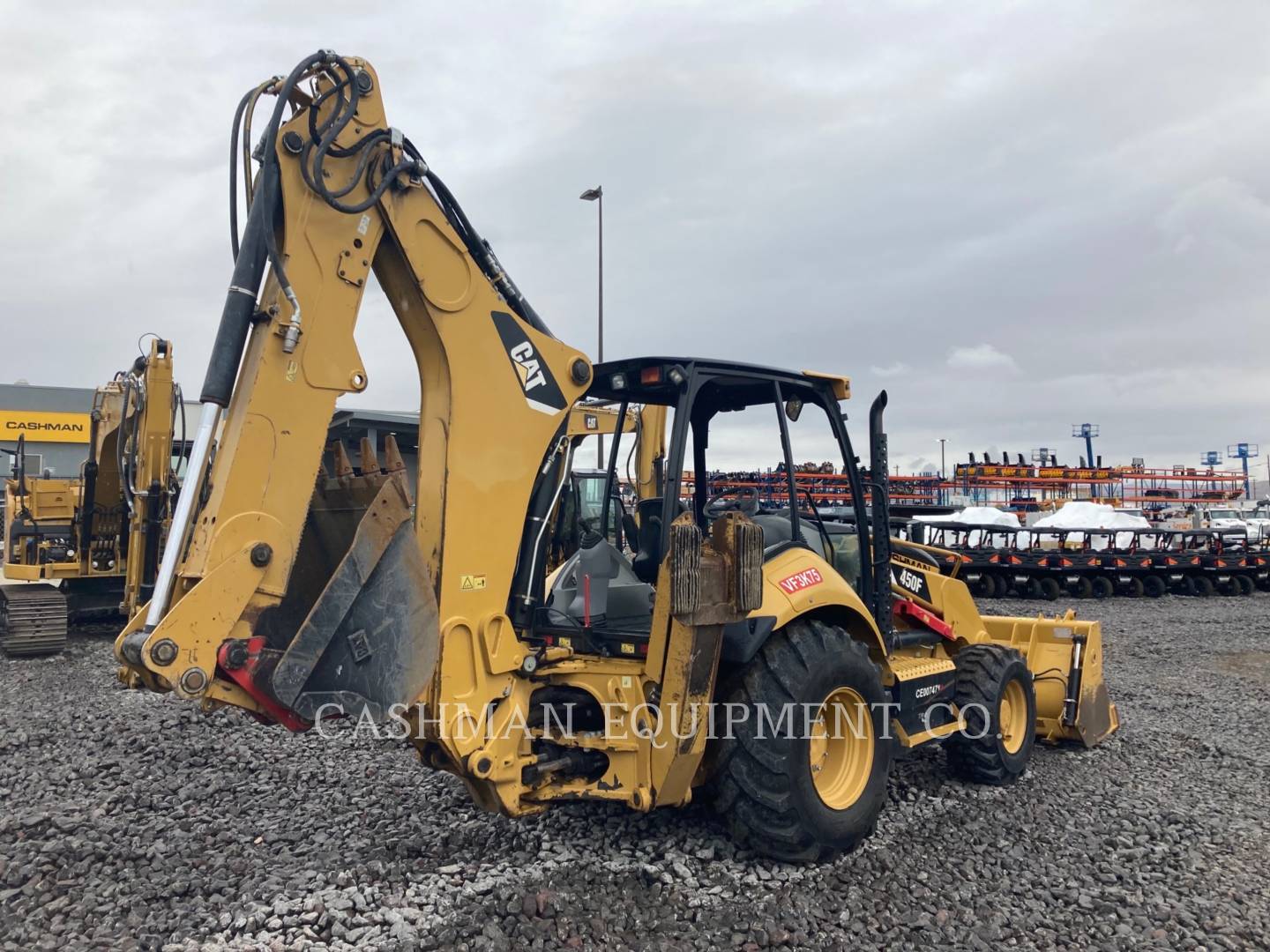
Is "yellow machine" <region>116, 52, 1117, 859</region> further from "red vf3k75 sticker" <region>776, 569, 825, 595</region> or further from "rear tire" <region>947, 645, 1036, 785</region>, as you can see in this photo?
"rear tire" <region>947, 645, 1036, 785</region>

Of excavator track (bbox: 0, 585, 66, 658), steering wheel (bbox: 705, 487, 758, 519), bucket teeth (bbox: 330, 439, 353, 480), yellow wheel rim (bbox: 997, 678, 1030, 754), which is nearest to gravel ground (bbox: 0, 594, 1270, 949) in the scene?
yellow wheel rim (bbox: 997, 678, 1030, 754)

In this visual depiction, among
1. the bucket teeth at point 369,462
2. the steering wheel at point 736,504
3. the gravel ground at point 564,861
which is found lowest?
the gravel ground at point 564,861

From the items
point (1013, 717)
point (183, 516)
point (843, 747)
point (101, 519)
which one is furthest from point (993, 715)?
point (101, 519)

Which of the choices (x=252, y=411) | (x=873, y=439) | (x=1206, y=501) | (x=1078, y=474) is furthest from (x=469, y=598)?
(x=1206, y=501)

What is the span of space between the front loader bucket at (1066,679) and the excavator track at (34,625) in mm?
10418

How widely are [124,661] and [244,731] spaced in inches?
149

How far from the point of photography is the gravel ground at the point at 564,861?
3701 mm

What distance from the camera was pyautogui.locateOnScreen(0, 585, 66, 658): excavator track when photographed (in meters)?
10.7

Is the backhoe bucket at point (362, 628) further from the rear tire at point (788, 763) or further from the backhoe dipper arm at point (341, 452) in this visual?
the rear tire at point (788, 763)

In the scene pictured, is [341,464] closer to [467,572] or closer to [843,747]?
[467,572]

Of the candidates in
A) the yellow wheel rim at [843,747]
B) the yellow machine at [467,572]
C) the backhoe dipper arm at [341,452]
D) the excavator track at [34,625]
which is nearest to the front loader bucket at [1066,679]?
the yellow machine at [467,572]

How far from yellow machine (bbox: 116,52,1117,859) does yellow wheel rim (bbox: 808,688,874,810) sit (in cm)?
1

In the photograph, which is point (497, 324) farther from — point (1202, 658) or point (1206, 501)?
point (1206, 501)

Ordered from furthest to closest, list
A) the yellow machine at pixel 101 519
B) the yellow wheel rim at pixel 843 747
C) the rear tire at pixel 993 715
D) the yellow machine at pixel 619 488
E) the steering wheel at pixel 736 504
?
1. the yellow machine at pixel 101 519
2. the rear tire at pixel 993 715
3. the yellow machine at pixel 619 488
4. the steering wheel at pixel 736 504
5. the yellow wheel rim at pixel 843 747
